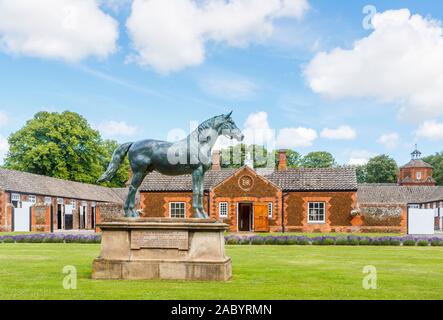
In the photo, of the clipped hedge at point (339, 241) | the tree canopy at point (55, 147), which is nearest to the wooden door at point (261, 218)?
the clipped hedge at point (339, 241)

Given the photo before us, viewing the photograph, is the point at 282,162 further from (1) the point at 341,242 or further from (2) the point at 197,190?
(2) the point at 197,190

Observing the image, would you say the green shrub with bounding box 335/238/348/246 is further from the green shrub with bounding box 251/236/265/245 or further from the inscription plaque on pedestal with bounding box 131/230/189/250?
the inscription plaque on pedestal with bounding box 131/230/189/250

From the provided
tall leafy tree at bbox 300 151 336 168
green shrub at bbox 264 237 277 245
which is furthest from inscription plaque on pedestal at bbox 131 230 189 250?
tall leafy tree at bbox 300 151 336 168

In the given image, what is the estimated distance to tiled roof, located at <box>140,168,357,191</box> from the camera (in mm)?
39375

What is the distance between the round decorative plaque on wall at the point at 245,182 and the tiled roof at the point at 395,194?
991 inches

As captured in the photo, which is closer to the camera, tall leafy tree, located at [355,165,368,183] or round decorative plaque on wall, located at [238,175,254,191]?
round decorative plaque on wall, located at [238,175,254,191]

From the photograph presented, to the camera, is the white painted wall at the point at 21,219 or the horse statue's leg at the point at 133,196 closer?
the horse statue's leg at the point at 133,196

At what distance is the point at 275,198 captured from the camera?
130 feet

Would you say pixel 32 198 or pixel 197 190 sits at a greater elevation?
pixel 197 190

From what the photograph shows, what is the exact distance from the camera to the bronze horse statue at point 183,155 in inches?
450

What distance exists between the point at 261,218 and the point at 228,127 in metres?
27.9

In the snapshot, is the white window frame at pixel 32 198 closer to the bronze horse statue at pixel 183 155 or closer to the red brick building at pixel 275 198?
the red brick building at pixel 275 198

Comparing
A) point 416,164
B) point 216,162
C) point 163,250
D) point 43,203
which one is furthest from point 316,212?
point 416,164

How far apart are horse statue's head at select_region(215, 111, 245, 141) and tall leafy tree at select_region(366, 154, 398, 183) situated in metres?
88.1
